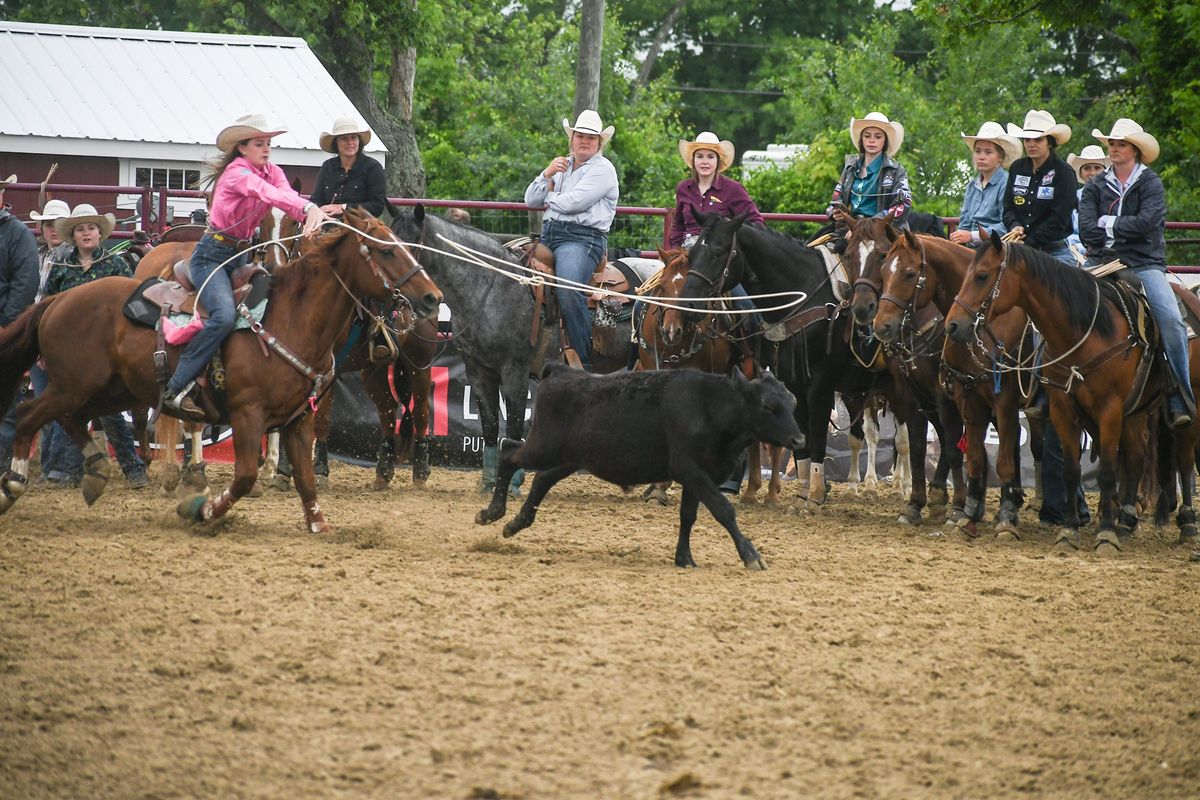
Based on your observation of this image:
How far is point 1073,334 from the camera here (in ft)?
30.8

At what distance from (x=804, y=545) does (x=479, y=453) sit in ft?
17.9

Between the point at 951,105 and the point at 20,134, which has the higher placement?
the point at 951,105

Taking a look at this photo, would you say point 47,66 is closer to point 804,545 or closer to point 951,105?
point 804,545

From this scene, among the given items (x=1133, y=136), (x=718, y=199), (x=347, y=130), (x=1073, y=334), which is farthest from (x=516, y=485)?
(x=1133, y=136)

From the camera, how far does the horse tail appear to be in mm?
9391

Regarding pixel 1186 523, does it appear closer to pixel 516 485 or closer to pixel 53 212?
pixel 516 485

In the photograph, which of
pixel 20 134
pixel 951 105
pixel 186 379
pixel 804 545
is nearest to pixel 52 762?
pixel 186 379

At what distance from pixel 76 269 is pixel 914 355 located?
6894 mm

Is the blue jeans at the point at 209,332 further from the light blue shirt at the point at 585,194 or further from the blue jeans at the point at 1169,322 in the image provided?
the blue jeans at the point at 1169,322

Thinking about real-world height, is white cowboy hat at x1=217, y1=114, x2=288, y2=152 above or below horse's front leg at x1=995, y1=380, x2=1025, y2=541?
above

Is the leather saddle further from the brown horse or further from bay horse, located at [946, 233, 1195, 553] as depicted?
bay horse, located at [946, 233, 1195, 553]

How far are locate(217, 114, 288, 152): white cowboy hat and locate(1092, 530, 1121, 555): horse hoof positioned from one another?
619cm

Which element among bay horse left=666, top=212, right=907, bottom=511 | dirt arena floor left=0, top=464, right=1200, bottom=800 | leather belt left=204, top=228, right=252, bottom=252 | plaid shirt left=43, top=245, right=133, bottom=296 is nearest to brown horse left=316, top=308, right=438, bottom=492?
plaid shirt left=43, top=245, right=133, bottom=296

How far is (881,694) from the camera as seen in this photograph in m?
5.79
